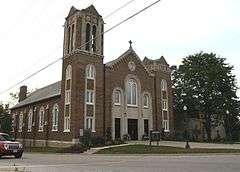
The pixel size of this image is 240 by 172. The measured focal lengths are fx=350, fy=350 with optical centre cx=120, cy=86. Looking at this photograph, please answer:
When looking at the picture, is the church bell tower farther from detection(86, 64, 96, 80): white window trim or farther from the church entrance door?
the church entrance door

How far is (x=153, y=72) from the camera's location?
5109 cm

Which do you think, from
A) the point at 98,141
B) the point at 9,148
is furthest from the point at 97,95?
the point at 9,148

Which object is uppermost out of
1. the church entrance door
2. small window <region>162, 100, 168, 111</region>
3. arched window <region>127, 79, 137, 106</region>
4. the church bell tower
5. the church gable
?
the church bell tower

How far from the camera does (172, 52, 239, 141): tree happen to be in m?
56.1

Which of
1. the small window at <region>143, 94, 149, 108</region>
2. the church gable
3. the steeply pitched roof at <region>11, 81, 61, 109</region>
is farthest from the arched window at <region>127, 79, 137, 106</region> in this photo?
the steeply pitched roof at <region>11, 81, 61, 109</region>

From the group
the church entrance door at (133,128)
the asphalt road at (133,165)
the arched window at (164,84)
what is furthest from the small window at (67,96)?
the asphalt road at (133,165)

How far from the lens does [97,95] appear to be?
1682 inches

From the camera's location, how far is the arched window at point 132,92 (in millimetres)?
47000

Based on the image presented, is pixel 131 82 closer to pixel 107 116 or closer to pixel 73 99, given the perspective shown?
pixel 107 116

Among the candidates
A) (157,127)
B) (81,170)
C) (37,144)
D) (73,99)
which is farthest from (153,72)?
(81,170)

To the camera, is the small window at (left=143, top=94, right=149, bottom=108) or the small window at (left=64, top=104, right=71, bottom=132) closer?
the small window at (left=64, top=104, right=71, bottom=132)

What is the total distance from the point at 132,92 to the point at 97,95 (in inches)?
261

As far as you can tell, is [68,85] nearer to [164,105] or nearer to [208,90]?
[164,105]

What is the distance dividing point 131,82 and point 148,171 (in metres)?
34.7
